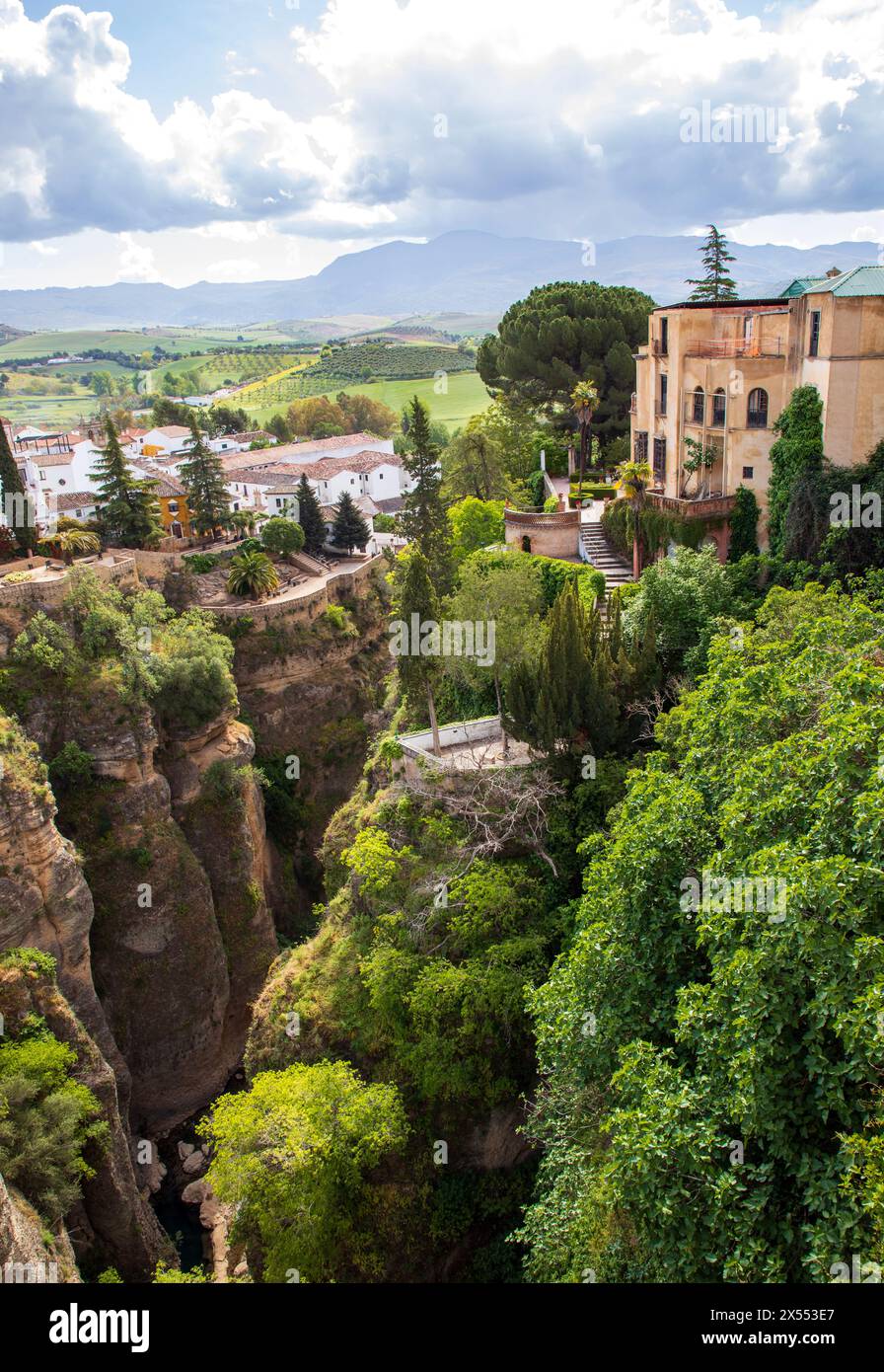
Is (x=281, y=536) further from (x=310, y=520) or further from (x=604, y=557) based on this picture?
(x=604, y=557)

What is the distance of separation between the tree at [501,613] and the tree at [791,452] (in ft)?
27.1

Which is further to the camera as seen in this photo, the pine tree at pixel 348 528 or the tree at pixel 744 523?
the pine tree at pixel 348 528

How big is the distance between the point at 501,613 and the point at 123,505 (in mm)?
25656

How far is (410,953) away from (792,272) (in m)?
173

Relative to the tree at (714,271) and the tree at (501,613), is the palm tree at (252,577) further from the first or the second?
the tree at (714,271)

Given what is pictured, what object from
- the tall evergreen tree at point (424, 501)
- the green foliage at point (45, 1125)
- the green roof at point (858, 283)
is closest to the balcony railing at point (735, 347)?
the green roof at point (858, 283)

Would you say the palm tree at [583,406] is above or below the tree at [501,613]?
above

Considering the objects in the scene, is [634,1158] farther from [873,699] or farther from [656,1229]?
[873,699]

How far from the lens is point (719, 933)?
1455 cm

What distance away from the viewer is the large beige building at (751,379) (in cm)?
2895

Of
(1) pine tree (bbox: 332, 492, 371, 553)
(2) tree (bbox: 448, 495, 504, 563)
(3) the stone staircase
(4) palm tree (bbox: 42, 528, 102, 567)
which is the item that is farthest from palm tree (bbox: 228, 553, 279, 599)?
(3) the stone staircase

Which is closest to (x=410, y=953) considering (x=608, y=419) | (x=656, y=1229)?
(x=656, y=1229)
